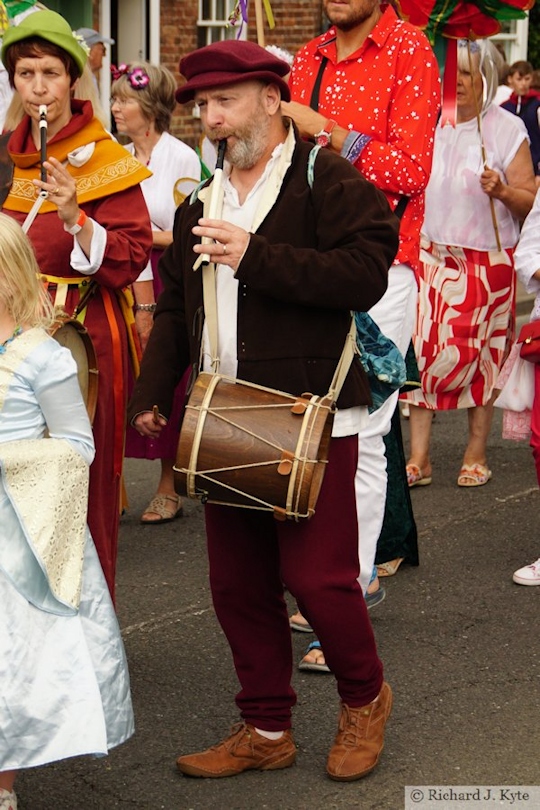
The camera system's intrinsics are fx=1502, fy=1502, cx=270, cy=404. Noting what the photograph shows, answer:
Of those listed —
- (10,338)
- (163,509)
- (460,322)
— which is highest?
(10,338)

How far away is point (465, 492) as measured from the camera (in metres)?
7.13

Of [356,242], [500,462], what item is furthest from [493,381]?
[356,242]

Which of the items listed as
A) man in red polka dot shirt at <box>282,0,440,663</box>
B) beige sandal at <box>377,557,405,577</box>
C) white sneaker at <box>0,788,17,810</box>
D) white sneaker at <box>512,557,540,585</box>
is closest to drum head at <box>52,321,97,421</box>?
man in red polka dot shirt at <box>282,0,440,663</box>

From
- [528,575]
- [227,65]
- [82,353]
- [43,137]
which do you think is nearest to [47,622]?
[82,353]

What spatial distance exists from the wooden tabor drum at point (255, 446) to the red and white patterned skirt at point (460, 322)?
3.70 meters

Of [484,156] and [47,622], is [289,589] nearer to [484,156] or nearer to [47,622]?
[47,622]

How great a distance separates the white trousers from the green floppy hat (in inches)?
49.4

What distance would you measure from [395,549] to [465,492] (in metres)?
1.50

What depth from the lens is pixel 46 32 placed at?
4.34 meters

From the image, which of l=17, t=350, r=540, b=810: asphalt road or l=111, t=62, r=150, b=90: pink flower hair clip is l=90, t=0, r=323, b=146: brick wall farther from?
l=17, t=350, r=540, b=810: asphalt road

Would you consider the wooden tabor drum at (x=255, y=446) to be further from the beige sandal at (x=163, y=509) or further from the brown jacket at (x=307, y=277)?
the beige sandal at (x=163, y=509)

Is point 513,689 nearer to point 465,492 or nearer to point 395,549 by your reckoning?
point 395,549

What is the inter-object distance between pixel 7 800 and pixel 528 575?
2.72m

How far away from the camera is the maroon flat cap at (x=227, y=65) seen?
3.64 m
